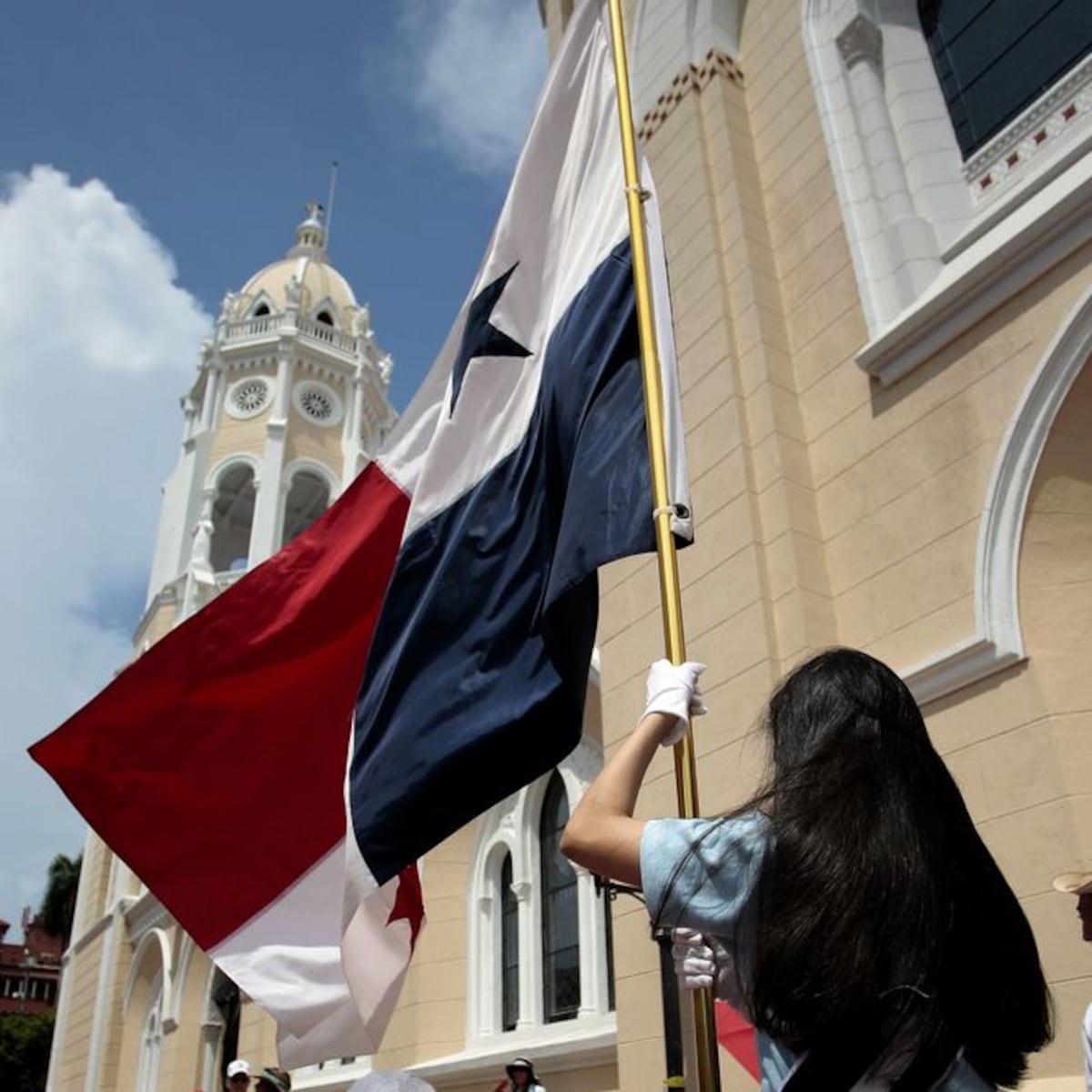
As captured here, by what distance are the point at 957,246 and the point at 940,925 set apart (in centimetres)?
617

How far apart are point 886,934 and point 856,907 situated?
51 mm

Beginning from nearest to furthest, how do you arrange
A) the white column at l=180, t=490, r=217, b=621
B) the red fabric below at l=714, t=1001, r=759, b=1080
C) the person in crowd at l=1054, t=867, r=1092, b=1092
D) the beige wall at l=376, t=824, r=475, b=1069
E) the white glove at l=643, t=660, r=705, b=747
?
the white glove at l=643, t=660, r=705, b=747 → the person in crowd at l=1054, t=867, r=1092, b=1092 → the red fabric below at l=714, t=1001, r=759, b=1080 → the beige wall at l=376, t=824, r=475, b=1069 → the white column at l=180, t=490, r=217, b=621

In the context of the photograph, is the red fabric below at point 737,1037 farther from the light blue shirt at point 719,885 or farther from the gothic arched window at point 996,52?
the gothic arched window at point 996,52

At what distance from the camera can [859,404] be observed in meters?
6.79

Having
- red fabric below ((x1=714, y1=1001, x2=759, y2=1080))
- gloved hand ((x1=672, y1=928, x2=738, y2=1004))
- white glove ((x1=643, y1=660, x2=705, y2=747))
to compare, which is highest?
white glove ((x1=643, y1=660, x2=705, y2=747))

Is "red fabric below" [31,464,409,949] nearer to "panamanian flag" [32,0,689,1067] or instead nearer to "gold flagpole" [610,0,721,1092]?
"panamanian flag" [32,0,689,1067]

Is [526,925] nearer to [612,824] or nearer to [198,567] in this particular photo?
[612,824]

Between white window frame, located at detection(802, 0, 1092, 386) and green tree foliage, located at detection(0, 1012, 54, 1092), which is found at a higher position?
white window frame, located at detection(802, 0, 1092, 386)

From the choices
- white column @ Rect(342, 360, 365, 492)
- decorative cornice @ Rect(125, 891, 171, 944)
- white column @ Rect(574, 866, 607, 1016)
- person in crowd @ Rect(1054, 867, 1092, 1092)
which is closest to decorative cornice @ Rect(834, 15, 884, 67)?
person in crowd @ Rect(1054, 867, 1092, 1092)

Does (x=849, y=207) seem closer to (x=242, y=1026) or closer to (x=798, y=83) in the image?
(x=798, y=83)

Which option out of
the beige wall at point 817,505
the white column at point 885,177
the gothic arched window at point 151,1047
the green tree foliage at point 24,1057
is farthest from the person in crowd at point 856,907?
the green tree foliage at point 24,1057

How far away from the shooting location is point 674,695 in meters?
2.07

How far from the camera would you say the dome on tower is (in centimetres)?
2880

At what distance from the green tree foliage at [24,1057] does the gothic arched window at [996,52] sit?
1650 inches
